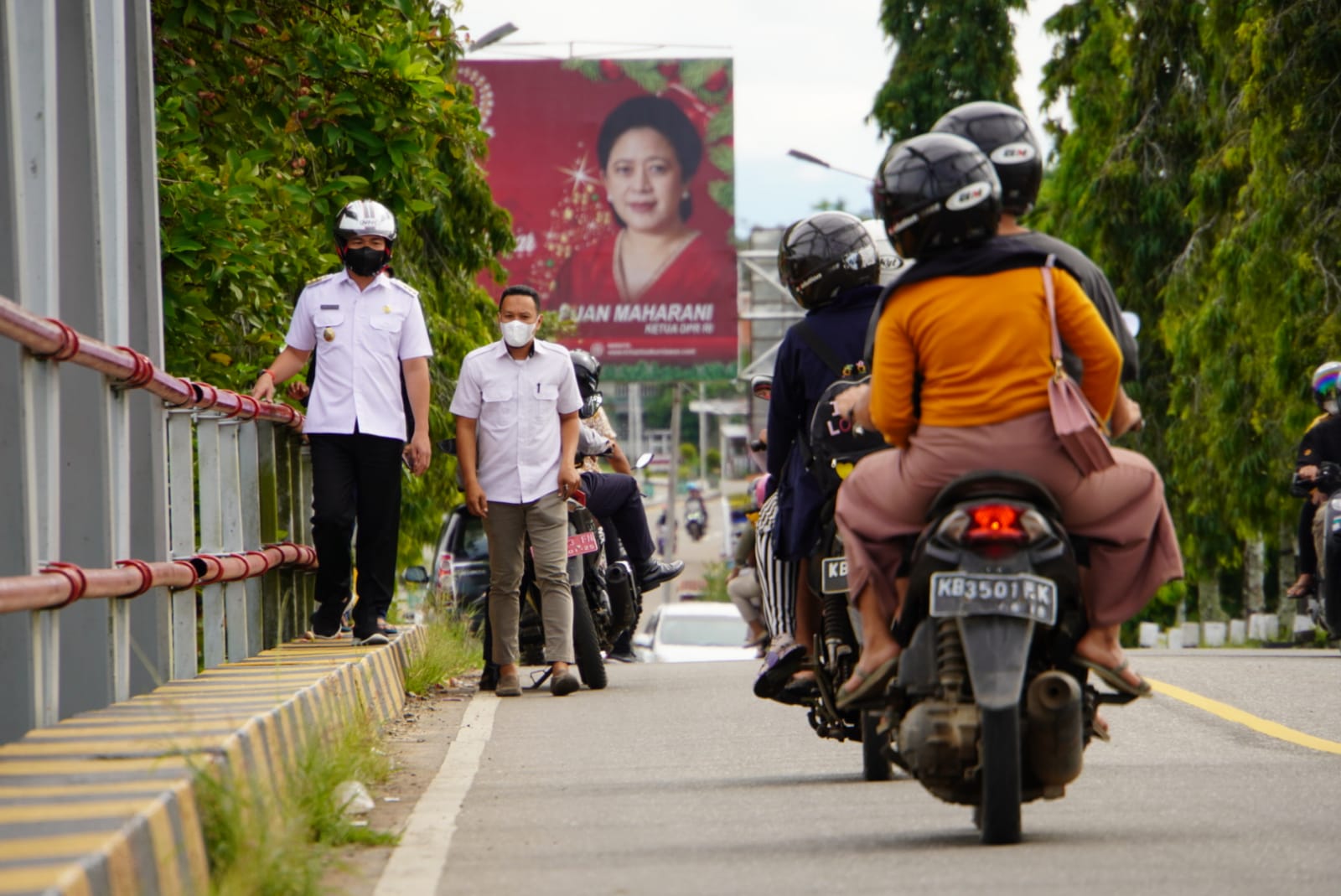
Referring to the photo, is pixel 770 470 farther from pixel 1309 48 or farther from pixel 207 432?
pixel 1309 48

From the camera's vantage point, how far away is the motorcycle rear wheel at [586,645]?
12070mm

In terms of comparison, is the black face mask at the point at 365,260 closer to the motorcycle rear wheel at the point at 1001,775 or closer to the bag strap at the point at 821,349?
the bag strap at the point at 821,349

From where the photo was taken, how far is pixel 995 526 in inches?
217

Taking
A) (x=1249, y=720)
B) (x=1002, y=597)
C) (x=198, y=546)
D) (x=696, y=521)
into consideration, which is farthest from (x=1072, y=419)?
(x=696, y=521)

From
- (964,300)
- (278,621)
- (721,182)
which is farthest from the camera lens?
(721,182)

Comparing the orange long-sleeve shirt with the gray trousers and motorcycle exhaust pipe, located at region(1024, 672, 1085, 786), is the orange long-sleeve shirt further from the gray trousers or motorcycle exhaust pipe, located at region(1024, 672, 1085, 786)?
the gray trousers

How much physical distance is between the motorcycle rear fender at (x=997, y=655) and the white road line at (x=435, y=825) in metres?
1.35

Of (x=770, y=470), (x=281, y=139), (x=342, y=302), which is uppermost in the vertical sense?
(x=281, y=139)

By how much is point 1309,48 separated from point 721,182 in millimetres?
20296

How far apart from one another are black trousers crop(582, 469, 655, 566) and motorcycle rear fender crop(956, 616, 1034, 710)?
7.38 meters

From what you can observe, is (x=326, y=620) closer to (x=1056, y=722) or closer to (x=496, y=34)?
(x=1056, y=722)

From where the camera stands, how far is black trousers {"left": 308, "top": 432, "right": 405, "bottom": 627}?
9961 mm

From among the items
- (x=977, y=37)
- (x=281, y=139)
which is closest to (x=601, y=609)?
(x=281, y=139)

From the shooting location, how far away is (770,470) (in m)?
7.41
